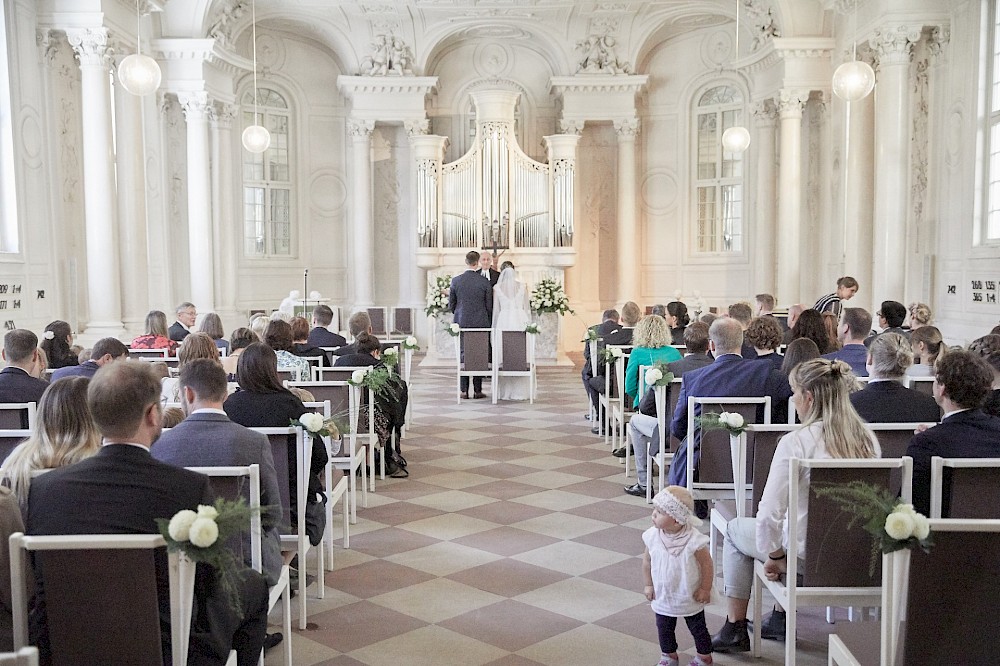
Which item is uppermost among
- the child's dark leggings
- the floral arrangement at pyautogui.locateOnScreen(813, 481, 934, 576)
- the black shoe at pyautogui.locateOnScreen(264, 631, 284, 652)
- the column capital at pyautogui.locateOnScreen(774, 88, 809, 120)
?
the column capital at pyautogui.locateOnScreen(774, 88, 809, 120)

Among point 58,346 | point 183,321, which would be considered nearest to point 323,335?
point 183,321

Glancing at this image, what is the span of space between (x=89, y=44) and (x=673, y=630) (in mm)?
9414

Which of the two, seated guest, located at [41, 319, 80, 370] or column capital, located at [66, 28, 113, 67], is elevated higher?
column capital, located at [66, 28, 113, 67]

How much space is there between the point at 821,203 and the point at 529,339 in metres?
5.42

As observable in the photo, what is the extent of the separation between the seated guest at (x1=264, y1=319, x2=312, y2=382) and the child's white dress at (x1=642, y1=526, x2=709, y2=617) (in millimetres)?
3352

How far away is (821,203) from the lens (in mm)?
13586

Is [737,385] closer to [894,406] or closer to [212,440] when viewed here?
[894,406]

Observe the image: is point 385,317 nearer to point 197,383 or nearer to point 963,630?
point 197,383

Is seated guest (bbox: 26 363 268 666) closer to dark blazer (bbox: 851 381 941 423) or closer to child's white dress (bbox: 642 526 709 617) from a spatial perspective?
child's white dress (bbox: 642 526 709 617)

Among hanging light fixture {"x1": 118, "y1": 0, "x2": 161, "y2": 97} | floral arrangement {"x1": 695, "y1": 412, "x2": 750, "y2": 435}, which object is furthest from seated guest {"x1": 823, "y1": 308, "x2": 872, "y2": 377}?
hanging light fixture {"x1": 118, "y1": 0, "x2": 161, "y2": 97}

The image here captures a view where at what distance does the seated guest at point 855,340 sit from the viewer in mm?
5758

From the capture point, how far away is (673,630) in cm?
358

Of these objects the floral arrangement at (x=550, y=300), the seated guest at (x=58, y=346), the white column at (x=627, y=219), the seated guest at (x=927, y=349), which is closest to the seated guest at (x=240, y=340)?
the seated guest at (x=58, y=346)

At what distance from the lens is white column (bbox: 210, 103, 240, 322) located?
47.6 feet
